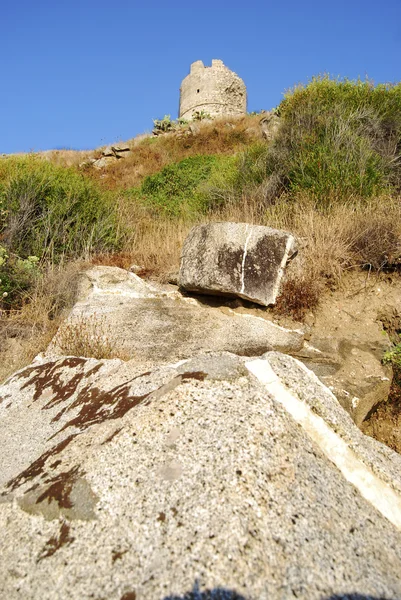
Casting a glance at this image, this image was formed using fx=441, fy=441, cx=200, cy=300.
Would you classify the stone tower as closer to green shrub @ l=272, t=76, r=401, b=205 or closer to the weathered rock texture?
green shrub @ l=272, t=76, r=401, b=205

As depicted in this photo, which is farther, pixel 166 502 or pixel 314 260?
pixel 314 260

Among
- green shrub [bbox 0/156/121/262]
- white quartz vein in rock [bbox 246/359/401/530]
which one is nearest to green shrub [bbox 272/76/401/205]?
green shrub [bbox 0/156/121/262]

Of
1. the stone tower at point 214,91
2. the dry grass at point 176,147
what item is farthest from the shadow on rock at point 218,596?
the stone tower at point 214,91

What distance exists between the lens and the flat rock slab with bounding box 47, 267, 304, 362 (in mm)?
4625

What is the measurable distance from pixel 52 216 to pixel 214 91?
21.4 metres

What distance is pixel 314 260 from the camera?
5.67 metres

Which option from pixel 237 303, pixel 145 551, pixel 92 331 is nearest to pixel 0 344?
pixel 92 331

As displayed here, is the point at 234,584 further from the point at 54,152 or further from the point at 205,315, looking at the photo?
the point at 54,152

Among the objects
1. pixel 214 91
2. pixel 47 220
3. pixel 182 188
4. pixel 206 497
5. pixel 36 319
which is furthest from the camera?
pixel 214 91

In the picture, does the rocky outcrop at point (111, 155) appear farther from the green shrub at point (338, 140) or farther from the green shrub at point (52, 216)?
the green shrub at point (52, 216)

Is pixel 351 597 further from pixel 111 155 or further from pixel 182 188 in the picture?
pixel 111 155

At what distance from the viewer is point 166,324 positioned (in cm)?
512

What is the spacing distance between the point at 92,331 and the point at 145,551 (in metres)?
3.50

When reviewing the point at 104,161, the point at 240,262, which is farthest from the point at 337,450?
the point at 104,161
